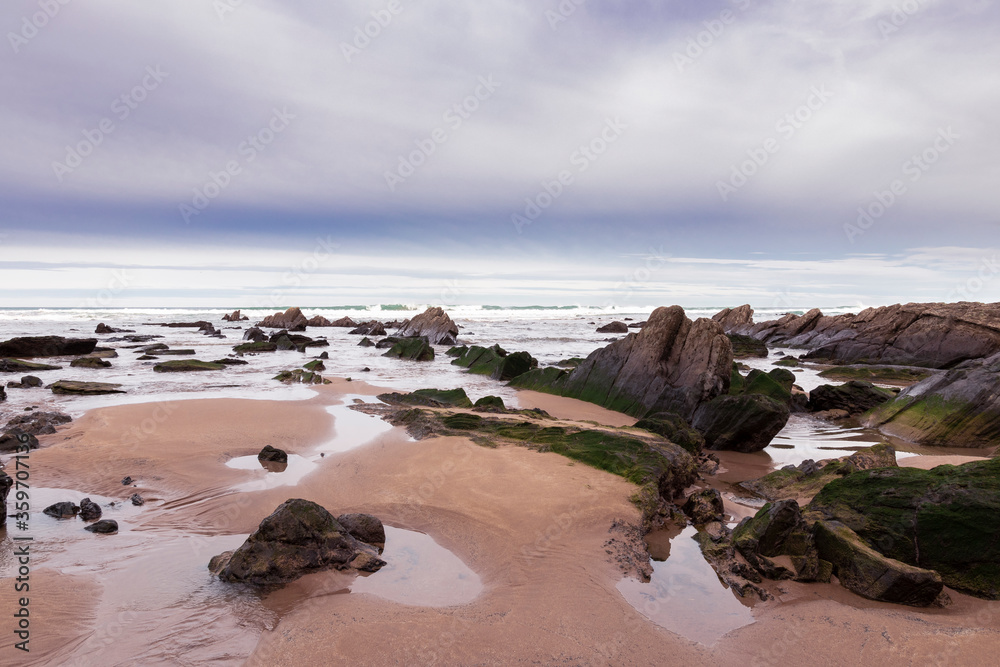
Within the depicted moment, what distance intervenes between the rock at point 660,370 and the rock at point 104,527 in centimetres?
1060

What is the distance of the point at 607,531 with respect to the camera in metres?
5.83

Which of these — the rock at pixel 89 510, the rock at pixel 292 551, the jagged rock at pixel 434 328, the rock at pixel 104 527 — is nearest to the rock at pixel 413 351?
the jagged rock at pixel 434 328

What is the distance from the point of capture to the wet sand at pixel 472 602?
12.2ft

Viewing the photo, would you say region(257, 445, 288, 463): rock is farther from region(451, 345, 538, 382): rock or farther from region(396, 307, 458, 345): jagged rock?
region(396, 307, 458, 345): jagged rock

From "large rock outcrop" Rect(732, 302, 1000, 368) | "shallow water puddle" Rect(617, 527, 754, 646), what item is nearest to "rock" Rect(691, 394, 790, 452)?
"shallow water puddle" Rect(617, 527, 754, 646)

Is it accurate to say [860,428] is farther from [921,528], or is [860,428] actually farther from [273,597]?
[273,597]

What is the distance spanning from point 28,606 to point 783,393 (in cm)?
1282

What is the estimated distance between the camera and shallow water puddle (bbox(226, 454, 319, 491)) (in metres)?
7.29

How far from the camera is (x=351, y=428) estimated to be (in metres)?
10.8

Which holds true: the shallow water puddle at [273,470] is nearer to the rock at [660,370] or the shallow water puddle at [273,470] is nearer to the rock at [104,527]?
the rock at [104,527]

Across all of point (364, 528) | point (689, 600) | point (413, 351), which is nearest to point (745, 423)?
point (689, 600)

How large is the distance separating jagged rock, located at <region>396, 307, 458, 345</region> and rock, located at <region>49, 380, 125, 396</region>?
2296 centimetres

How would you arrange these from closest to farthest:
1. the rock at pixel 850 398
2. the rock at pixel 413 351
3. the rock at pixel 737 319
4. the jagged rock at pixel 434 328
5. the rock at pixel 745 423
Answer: the rock at pixel 745 423, the rock at pixel 850 398, the rock at pixel 413 351, the jagged rock at pixel 434 328, the rock at pixel 737 319

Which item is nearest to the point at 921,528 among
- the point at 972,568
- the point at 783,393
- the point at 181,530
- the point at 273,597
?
the point at 972,568
